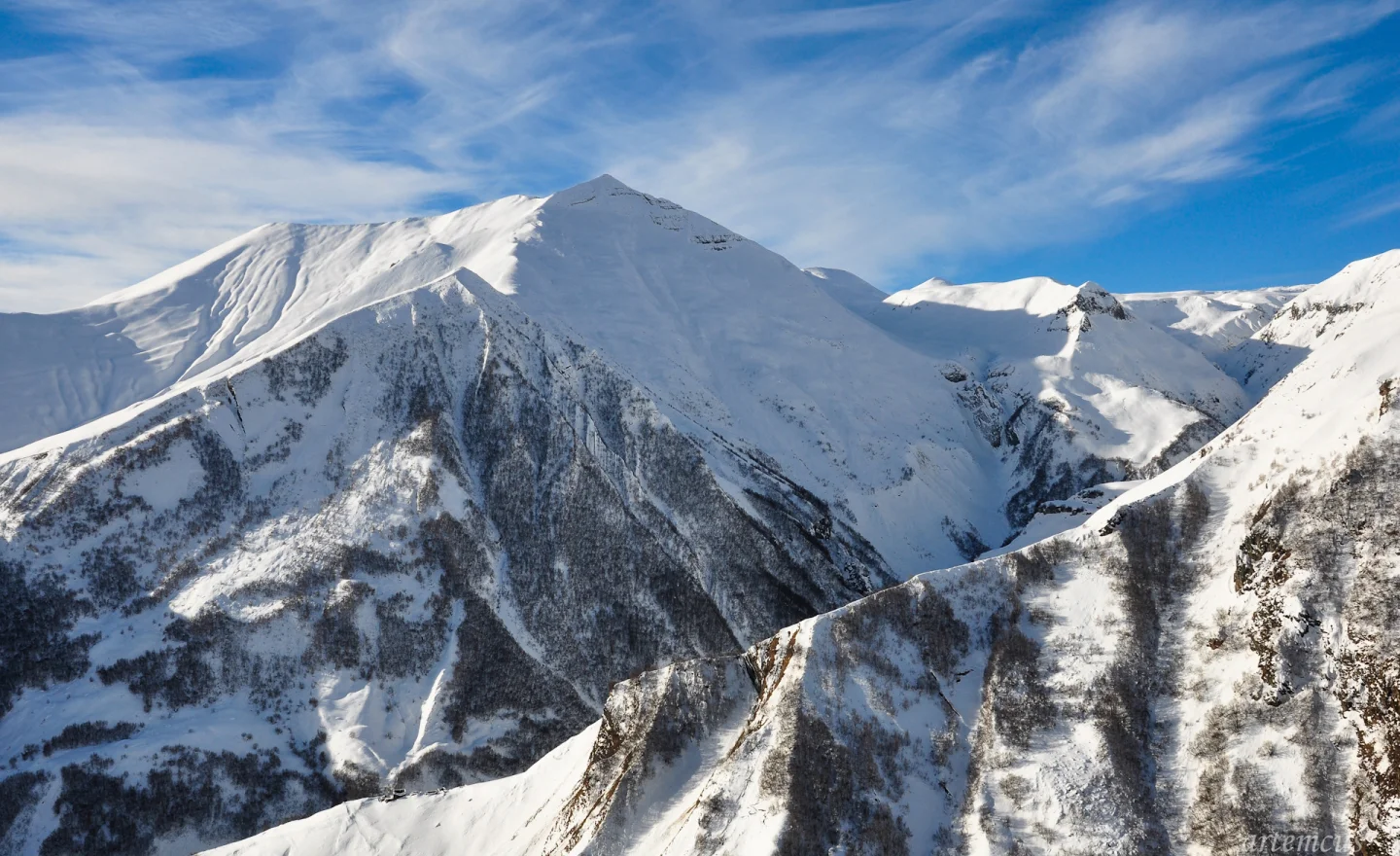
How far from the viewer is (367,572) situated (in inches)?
2680

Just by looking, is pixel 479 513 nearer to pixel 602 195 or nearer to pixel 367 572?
pixel 367 572

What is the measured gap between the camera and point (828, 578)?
238 feet

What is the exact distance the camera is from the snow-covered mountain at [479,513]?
197 ft

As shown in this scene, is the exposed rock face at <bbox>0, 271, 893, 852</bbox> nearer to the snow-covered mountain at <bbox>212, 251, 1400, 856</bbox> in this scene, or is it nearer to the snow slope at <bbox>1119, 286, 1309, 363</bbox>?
the snow-covered mountain at <bbox>212, 251, 1400, 856</bbox>

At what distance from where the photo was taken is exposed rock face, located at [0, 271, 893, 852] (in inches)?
2333

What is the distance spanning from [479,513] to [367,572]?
31.8 ft

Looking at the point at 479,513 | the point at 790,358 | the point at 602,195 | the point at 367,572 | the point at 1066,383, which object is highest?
the point at 602,195

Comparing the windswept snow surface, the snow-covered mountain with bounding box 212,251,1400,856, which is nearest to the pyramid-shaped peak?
the windswept snow surface

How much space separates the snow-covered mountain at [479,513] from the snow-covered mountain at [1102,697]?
601 centimetres

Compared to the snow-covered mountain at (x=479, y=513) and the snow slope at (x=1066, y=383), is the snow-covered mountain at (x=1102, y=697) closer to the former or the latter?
the snow-covered mountain at (x=479, y=513)

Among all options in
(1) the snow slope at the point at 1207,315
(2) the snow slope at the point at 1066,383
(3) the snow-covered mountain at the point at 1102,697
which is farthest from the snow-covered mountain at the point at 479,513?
(1) the snow slope at the point at 1207,315

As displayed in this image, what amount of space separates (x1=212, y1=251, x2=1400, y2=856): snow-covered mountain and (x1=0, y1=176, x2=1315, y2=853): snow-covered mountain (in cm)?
601

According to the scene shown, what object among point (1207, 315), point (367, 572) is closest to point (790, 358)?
point (367, 572)

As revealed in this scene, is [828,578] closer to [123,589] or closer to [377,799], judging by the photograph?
[377,799]
